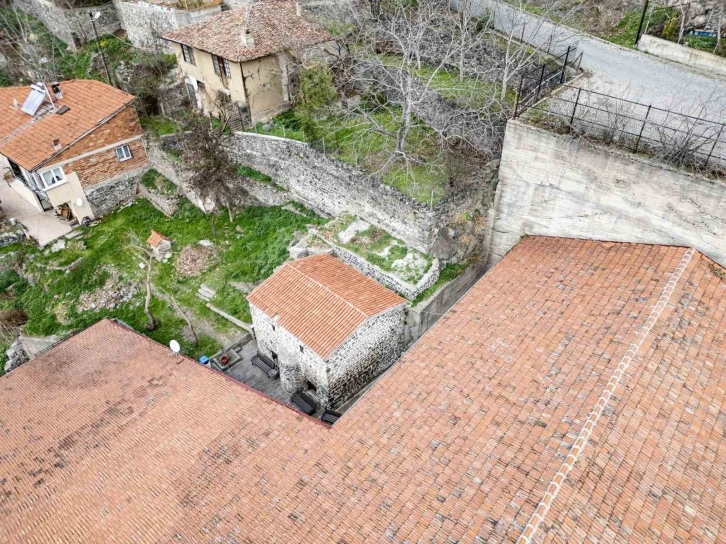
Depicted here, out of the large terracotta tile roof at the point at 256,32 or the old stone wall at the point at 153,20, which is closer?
the large terracotta tile roof at the point at 256,32

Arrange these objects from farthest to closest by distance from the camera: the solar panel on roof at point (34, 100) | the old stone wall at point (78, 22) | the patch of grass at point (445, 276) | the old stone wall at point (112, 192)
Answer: the old stone wall at point (78, 22), the old stone wall at point (112, 192), the solar panel on roof at point (34, 100), the patch of grass at point (445, 276)

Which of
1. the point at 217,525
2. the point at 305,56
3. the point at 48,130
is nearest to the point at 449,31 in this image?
the point at 305,56

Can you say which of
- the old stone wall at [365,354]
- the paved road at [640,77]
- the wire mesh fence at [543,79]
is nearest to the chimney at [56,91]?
the old stone wall at [365,354]

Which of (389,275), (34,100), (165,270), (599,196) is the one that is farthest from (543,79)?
(34,100)

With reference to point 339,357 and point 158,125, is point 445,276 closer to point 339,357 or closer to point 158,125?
point 339,357

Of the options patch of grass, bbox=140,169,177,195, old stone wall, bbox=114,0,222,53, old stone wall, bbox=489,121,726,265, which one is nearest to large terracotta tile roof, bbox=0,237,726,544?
old stone wall, bbox=489,121,726,265

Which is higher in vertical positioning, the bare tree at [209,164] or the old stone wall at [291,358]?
the bare tree at [209,164]

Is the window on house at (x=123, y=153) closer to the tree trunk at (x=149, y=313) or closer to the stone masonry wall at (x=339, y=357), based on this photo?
the tree trunk at (x=149, y=313)

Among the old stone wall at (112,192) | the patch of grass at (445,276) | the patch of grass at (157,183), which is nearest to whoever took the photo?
the patch of grass at (445,276)

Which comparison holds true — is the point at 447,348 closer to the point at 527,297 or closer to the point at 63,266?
the point at 527,297
